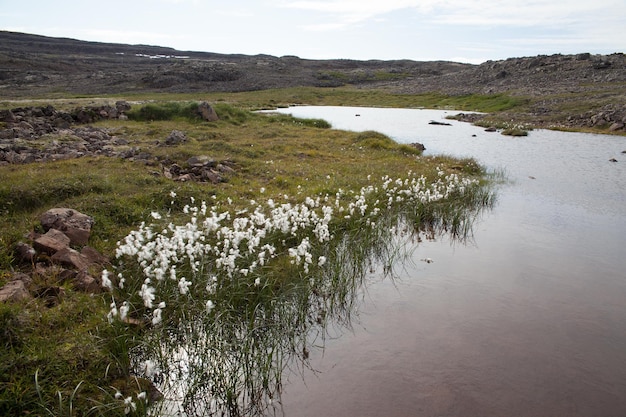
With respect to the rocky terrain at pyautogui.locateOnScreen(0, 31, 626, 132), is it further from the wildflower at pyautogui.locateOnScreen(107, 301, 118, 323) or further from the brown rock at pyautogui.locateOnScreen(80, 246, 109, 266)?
the wildflower at pyautogui.locateOnScreen(107, 301, 118, 323)

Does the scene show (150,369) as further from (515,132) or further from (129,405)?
(515,132)

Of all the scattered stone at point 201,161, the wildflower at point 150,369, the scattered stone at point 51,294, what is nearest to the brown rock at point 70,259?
the scattered stone at point 51,294

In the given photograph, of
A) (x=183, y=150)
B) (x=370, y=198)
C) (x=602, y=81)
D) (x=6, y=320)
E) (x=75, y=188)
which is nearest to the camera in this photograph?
(x=6, y=320)

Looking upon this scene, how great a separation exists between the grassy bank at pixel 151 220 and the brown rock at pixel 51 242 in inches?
17.0

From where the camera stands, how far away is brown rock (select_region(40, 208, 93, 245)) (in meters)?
8.38

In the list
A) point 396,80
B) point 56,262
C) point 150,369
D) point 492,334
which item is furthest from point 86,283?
point 396,80

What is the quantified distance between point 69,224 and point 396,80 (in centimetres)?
10624

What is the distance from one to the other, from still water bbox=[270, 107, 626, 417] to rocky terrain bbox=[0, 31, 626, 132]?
2920 centimetres

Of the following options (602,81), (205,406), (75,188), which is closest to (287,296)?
(205,406)

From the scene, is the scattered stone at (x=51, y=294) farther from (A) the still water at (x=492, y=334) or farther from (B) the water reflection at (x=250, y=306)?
(A) the still water at (x=492, y=334)

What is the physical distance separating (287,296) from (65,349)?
11.8ft

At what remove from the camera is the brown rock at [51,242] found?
25.0 ft

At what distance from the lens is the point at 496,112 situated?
49.6 m

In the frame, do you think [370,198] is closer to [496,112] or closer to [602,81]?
[496,112]
